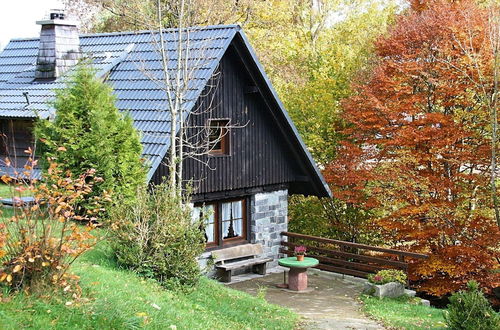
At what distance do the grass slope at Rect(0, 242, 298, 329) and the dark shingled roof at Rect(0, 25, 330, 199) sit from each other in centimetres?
348

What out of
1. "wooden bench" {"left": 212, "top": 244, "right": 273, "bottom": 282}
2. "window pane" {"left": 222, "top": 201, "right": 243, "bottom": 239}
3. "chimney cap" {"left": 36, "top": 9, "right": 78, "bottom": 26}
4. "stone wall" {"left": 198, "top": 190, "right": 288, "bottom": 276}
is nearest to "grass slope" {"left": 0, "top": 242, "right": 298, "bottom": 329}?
"wooden bench" {"left": 212, "top": 244, "right": 273, "bottom": 282}

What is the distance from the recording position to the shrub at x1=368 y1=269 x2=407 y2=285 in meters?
16.4

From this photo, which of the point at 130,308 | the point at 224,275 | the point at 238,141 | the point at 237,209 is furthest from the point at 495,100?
the point at 130,308

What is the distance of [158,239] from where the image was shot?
11.8m

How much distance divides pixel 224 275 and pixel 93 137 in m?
5.09

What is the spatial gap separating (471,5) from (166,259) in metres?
11.9

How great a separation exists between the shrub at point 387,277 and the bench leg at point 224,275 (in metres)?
3.25

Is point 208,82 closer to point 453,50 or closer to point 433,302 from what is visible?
point 453,50

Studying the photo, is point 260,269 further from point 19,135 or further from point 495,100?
point 495,100

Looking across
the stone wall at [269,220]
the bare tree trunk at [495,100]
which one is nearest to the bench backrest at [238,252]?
the stone wall at [269,220]

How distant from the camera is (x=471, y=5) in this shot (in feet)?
62.9

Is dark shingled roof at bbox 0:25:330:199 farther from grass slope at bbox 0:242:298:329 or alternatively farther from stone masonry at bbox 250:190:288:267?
grass slope at bbox 0:242:298:329

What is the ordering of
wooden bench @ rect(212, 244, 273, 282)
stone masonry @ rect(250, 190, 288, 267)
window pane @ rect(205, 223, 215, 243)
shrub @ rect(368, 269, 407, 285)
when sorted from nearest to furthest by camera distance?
1. shrub @ rect(368, 269, 407, 285)
2. wooden bench @ rect(212, 244, 273, 282)
3. window pane @ rect(205, 223, 215, 243)
4. stone masonry @ rect(250, 190, 288, 267)

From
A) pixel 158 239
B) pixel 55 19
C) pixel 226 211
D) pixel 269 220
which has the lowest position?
pixel 269 220
